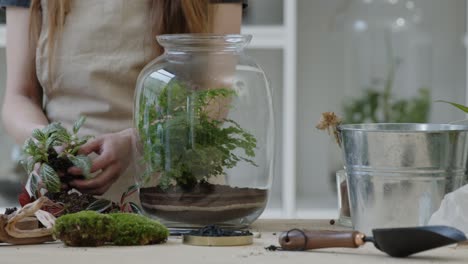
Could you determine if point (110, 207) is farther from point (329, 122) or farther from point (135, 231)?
point (329, 122)

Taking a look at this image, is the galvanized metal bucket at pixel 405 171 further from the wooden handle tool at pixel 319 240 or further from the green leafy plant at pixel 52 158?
the green leafy plant at pixel 52 158

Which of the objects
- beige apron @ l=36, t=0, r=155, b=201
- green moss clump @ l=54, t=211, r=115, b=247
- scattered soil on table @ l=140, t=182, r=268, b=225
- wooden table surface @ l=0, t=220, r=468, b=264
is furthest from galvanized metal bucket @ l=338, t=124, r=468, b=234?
beige apron @ l=36, t=0, r=155, b=201

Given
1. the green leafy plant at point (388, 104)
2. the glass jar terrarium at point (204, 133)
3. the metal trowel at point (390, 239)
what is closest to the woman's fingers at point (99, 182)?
the glass jar terrarium at point (204, 133)

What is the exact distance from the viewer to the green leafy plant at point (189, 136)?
120 centimetres

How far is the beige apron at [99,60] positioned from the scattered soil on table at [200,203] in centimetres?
46

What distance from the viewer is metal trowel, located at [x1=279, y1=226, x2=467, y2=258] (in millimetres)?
965

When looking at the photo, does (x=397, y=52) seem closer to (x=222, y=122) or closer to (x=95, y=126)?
(x=95, y=126)

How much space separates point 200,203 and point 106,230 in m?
0.17

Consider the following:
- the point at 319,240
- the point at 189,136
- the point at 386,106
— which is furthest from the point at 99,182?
the point at 386,106

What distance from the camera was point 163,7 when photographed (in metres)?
1.62

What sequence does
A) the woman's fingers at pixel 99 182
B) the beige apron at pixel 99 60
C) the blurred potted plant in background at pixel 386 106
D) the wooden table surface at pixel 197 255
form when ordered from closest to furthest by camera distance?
the wooden table surface at pixel 197 255 → the woman's fingers at pixel 99 182 → the beige apron at pixel 99 60 → the blurred potted plant in background at pixel 386 106

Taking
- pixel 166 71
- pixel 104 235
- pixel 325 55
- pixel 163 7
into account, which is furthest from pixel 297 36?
pixel 104 235

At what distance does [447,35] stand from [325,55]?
43 centimetres

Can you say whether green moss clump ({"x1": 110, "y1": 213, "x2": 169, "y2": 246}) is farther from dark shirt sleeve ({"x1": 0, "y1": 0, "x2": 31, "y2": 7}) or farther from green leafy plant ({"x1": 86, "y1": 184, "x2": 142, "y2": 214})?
dark shirt sleeve ({"x1": 0, "y1": 0, "x2": 31, "y2": 7})
